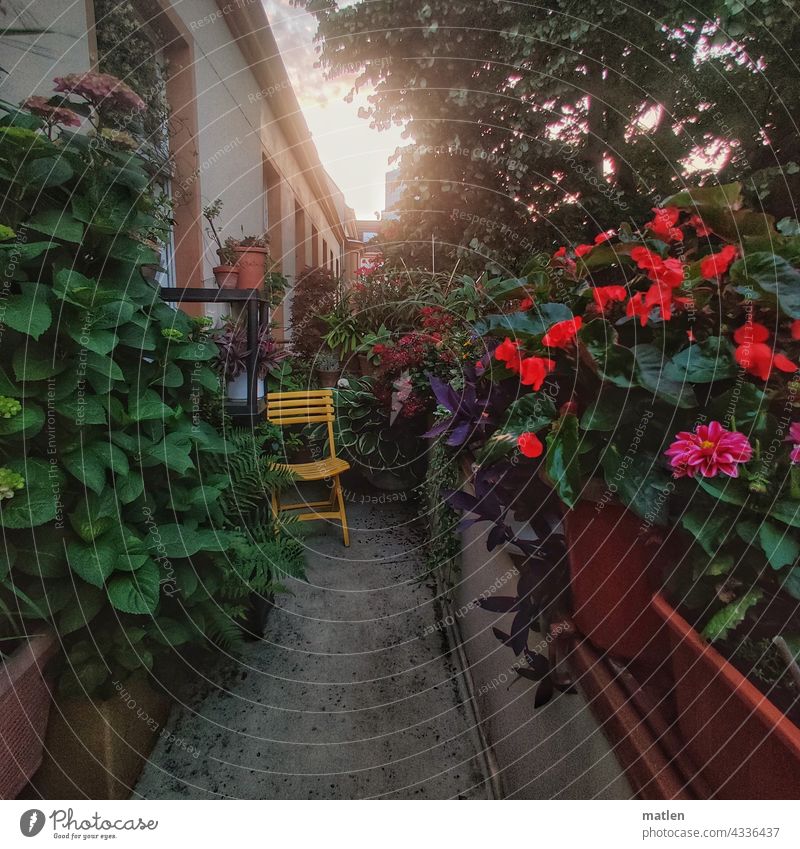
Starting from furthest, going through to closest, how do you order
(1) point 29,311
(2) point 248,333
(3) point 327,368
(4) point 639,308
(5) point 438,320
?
(3) point 327,368, (5) point 438,320, (2) point 248,333, (1) point 29,311, (4) point 639,308

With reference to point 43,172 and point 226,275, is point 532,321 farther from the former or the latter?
point 226,275

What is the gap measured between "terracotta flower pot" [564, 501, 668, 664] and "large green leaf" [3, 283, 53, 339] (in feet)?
2.59

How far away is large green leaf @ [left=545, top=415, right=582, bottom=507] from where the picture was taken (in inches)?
20.9

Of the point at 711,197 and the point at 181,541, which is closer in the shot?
the point at 711,197

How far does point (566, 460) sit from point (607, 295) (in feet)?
0.69

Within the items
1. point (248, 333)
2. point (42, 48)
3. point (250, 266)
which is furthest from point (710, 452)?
point (250, 266)

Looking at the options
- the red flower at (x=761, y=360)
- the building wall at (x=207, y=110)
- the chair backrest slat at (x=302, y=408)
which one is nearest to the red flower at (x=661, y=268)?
the red flower at (x=761, y=360)

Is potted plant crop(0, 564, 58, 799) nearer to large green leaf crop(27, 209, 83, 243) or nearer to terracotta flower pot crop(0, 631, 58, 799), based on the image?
terracotta flower pot crop(0, 631, 58, 799)

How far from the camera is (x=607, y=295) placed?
57 cm

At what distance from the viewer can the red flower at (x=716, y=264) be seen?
1.64 feet

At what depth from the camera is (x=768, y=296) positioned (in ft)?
1.52

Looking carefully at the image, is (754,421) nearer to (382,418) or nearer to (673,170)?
(673,170)
